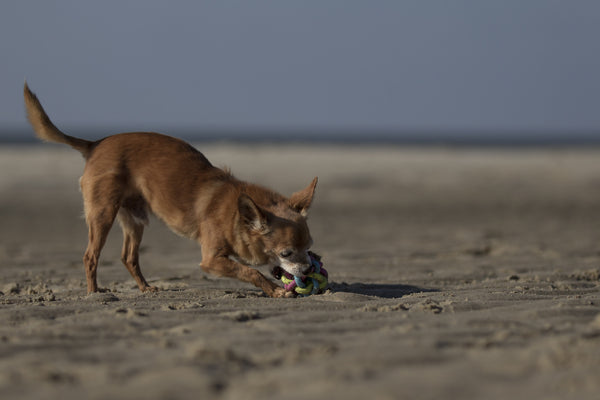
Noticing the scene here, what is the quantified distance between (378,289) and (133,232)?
2425mm

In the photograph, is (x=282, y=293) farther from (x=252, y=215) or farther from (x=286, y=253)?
(x=252, y=215)

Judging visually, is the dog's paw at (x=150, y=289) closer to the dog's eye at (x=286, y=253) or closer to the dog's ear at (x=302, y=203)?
the dog's eye at (x=286, y=253)

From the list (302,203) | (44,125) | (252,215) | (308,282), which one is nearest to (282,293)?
(308,282)

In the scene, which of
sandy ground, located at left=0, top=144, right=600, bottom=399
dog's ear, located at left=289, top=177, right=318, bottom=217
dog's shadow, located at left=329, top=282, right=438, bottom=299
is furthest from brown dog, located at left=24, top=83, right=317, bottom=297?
dog's shadow, located at left=329, top=282, right=438, bottom=299

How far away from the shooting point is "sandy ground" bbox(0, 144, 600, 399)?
9.77 ft

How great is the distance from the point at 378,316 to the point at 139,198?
115 inches

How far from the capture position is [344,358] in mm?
Answer: 3311

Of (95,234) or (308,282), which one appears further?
(95,234)

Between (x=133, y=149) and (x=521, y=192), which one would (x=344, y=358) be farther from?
(x=521, y=192)

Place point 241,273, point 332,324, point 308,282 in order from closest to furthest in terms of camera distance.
→ 1. point 332,324
2. point 308,282
3. point 241,273

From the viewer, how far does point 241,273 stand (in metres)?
5.64

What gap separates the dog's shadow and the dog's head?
0.49 meters

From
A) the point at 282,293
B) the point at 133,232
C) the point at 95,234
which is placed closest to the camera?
the point at 282,293

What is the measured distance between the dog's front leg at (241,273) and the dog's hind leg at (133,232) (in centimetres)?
84
